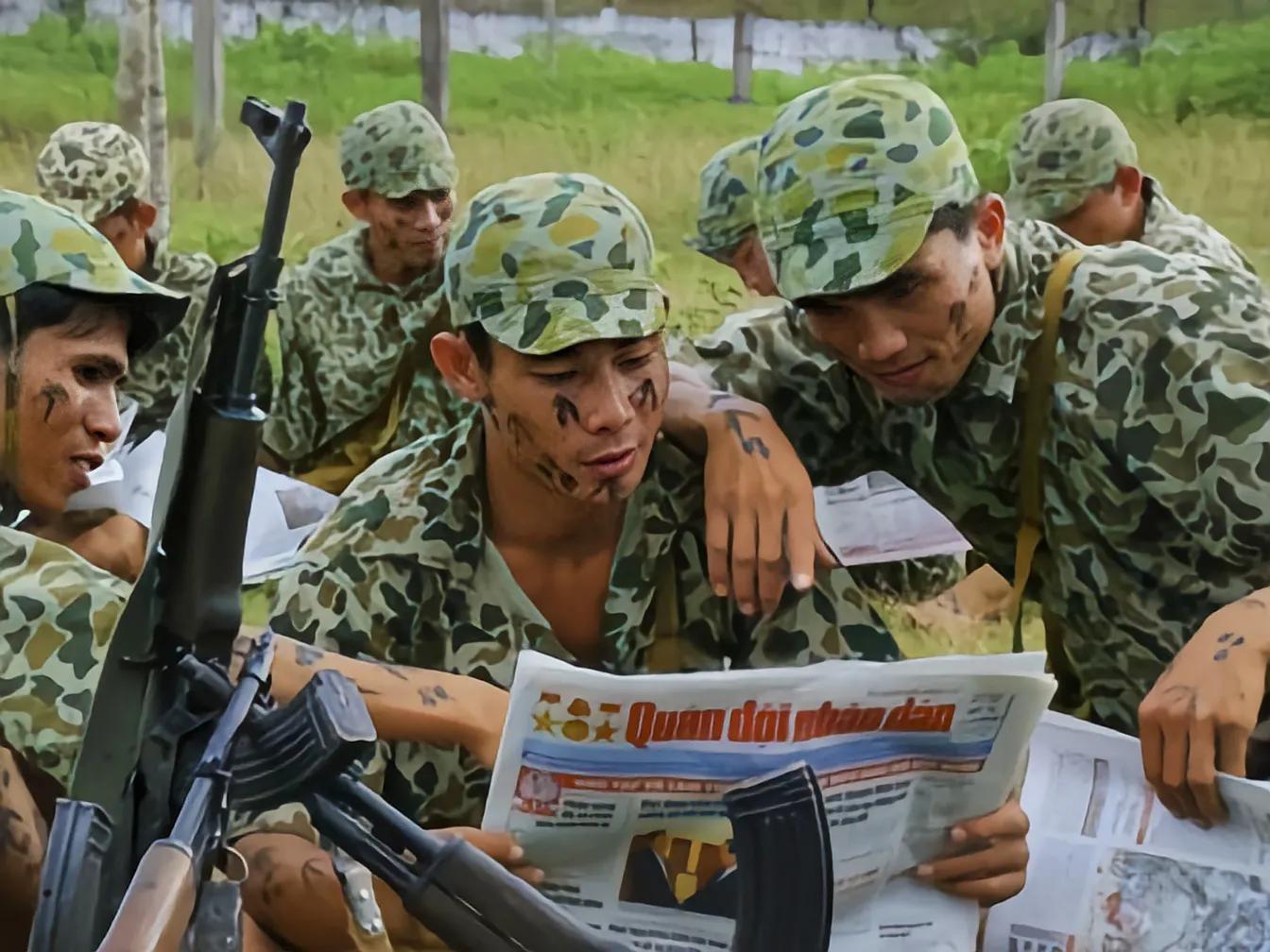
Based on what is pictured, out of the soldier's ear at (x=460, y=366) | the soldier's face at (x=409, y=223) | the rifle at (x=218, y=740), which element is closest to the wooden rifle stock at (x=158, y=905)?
the rifle at (x=218, y=740)

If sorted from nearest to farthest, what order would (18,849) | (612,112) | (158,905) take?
(158,905)
(18,849)
(612,112)

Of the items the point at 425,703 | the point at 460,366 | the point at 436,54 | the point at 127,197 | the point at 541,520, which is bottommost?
the point at 425,703

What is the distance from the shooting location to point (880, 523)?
113 cm

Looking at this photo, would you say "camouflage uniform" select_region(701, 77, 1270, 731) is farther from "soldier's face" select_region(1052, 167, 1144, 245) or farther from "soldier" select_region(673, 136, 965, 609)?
"soldier's face" select_region(1052, 167, 1144, 245)

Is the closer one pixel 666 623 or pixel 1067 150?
pixel 666 623

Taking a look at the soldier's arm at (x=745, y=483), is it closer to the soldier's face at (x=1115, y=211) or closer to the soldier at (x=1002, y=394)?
the soldier at (x=1002, y=394)

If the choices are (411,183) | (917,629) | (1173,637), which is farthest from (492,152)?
(1173,637)

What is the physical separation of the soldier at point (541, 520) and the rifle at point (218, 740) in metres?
0.14

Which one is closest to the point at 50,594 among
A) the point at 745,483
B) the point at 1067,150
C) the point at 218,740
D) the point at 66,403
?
the point at 66,403

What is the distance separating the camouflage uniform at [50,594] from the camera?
0.93 metres

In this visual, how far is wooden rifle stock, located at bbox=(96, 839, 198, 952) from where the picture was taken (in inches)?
26.6

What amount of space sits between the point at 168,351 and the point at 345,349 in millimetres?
210

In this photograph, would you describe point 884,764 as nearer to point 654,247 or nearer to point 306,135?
point 654,247

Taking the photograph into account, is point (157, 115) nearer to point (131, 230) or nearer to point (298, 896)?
point (131, 230)
